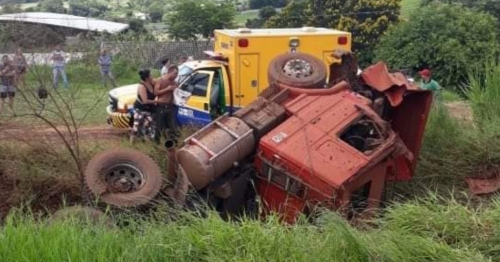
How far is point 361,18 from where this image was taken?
102 feet

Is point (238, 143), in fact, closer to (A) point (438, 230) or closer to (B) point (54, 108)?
(B) point (54, 108)

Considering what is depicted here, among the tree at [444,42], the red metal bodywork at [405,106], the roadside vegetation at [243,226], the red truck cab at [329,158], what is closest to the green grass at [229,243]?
the roadside vegetation at [243,226]

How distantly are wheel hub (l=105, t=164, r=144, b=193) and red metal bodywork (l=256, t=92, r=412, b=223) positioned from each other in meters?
1.41

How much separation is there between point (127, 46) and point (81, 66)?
1472cm

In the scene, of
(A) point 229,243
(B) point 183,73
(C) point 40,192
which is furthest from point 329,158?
(B) point 183,73

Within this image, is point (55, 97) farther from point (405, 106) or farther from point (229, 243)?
point (229, 243)

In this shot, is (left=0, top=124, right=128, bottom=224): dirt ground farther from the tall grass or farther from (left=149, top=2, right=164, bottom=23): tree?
(left=149, top=2, right=164, bottom=23): tree

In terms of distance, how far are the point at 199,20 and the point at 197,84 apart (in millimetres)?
24837

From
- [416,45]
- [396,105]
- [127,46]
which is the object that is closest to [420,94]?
[396,105]

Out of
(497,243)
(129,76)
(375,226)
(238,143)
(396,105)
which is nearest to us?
(497,243)

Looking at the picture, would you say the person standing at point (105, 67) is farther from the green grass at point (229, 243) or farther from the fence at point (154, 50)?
the green grass at point (229, 243)

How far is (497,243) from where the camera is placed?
18.3ft

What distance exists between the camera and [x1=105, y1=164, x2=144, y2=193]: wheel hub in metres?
8.04

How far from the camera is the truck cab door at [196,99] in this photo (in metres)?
13.0
